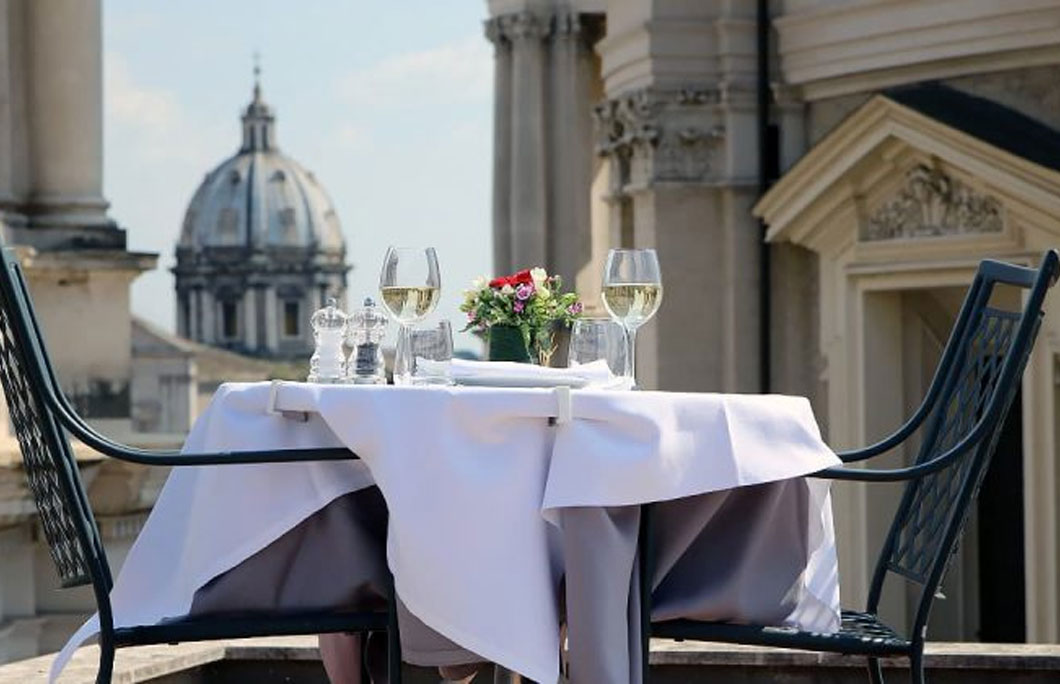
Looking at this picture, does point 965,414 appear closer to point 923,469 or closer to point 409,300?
point 923,469

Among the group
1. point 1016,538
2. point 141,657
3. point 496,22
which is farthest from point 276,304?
point 141,657

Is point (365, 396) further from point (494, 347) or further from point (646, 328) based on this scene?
point (646, 328)

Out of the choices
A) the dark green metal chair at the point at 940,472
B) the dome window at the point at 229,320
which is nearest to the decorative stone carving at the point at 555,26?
the dark green metal chair at the point at 940,472

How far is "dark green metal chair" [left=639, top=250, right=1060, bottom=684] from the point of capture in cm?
551

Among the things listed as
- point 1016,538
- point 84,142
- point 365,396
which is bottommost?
point 1016,538

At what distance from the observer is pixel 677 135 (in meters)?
21.1

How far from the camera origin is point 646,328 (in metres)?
20.8

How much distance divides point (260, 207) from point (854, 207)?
136 metres

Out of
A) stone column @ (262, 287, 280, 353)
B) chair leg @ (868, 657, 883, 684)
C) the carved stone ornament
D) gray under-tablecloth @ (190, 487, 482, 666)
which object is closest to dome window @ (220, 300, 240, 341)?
stone column @ (262, 287, 280, 353)

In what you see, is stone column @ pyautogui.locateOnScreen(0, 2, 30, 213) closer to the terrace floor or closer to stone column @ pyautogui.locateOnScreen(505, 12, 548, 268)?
the terrace floor

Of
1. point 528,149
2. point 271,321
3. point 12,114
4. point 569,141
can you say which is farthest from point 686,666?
point 271,321

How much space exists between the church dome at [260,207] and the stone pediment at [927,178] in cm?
13412

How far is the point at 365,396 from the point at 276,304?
147m

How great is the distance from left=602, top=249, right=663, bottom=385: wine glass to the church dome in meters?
147
